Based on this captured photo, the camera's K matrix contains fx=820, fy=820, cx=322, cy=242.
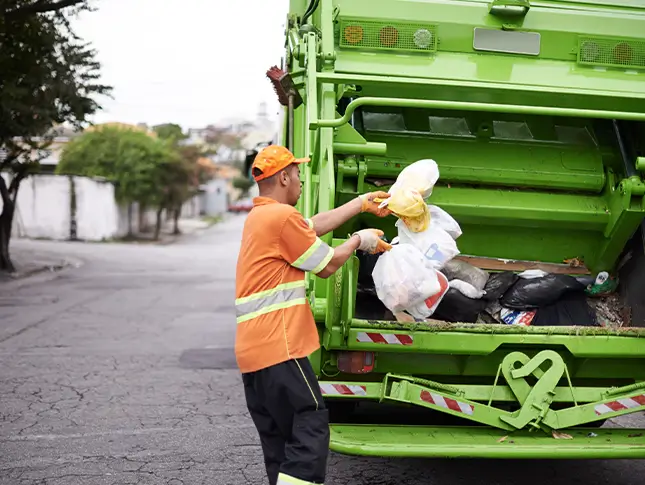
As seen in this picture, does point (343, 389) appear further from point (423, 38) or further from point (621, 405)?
point (423, 38)

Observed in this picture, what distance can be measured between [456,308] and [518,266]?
743 millimetres

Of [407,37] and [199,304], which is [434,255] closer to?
[407,37]

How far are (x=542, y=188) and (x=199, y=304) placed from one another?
7990 mm

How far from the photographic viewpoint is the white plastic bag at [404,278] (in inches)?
145

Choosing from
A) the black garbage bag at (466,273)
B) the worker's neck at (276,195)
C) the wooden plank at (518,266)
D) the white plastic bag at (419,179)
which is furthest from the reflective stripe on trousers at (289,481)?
the wooden plank at (518,266)

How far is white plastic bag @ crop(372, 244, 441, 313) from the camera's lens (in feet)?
12.1

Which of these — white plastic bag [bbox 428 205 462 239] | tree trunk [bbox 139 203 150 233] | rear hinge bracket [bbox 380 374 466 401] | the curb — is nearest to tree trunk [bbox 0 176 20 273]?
the curb

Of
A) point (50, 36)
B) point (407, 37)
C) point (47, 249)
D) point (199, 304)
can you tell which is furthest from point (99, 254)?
point (407, 37)

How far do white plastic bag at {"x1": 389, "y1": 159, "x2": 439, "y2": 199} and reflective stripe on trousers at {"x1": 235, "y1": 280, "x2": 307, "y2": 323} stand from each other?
2.91ft

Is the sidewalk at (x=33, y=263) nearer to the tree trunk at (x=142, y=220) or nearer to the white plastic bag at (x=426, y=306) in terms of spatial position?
the tree trunk at (x=142, y=220)

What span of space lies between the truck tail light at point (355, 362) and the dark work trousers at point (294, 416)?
2.26ft

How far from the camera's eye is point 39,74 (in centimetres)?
1364

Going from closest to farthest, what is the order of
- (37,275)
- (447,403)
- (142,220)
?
1. (447,403)
2. (37,275)
3. (142,220)

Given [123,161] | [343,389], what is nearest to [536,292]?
[343,389]
